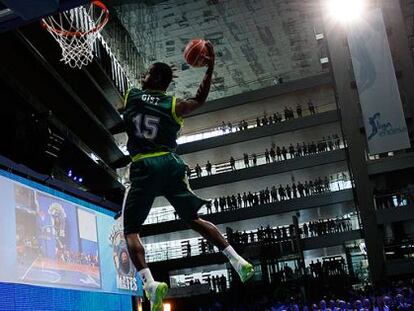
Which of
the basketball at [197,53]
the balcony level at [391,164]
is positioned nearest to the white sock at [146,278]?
the basketball at [197,53]

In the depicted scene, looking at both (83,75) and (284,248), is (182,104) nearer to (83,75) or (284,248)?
(83,75)

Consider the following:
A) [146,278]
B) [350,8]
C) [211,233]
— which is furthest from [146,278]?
[350,8]

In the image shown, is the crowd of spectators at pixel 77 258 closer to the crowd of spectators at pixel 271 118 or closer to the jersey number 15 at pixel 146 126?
the jersey number 15 at pixel 146 126

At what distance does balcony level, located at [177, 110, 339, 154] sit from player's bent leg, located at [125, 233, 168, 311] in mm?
27048

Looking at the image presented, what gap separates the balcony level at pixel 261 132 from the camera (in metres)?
29.6

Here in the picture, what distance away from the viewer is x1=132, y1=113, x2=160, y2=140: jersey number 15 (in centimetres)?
349

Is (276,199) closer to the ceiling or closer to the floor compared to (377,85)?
closer to the floor

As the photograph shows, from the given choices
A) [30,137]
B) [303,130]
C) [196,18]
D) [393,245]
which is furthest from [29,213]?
[303,130]

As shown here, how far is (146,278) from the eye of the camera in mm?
3244

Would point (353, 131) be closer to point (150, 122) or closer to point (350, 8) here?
point (350, 8)

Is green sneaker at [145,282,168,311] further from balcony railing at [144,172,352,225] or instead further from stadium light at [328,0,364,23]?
balcony railing at [144,172,352,225]

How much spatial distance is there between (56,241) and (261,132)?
20054mm

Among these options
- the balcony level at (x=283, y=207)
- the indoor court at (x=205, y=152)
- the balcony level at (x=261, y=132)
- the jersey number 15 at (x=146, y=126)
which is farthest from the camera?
the balcony level at (x=261, y=132)

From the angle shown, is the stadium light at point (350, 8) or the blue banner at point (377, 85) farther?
the stadium light at point (350, 8)
